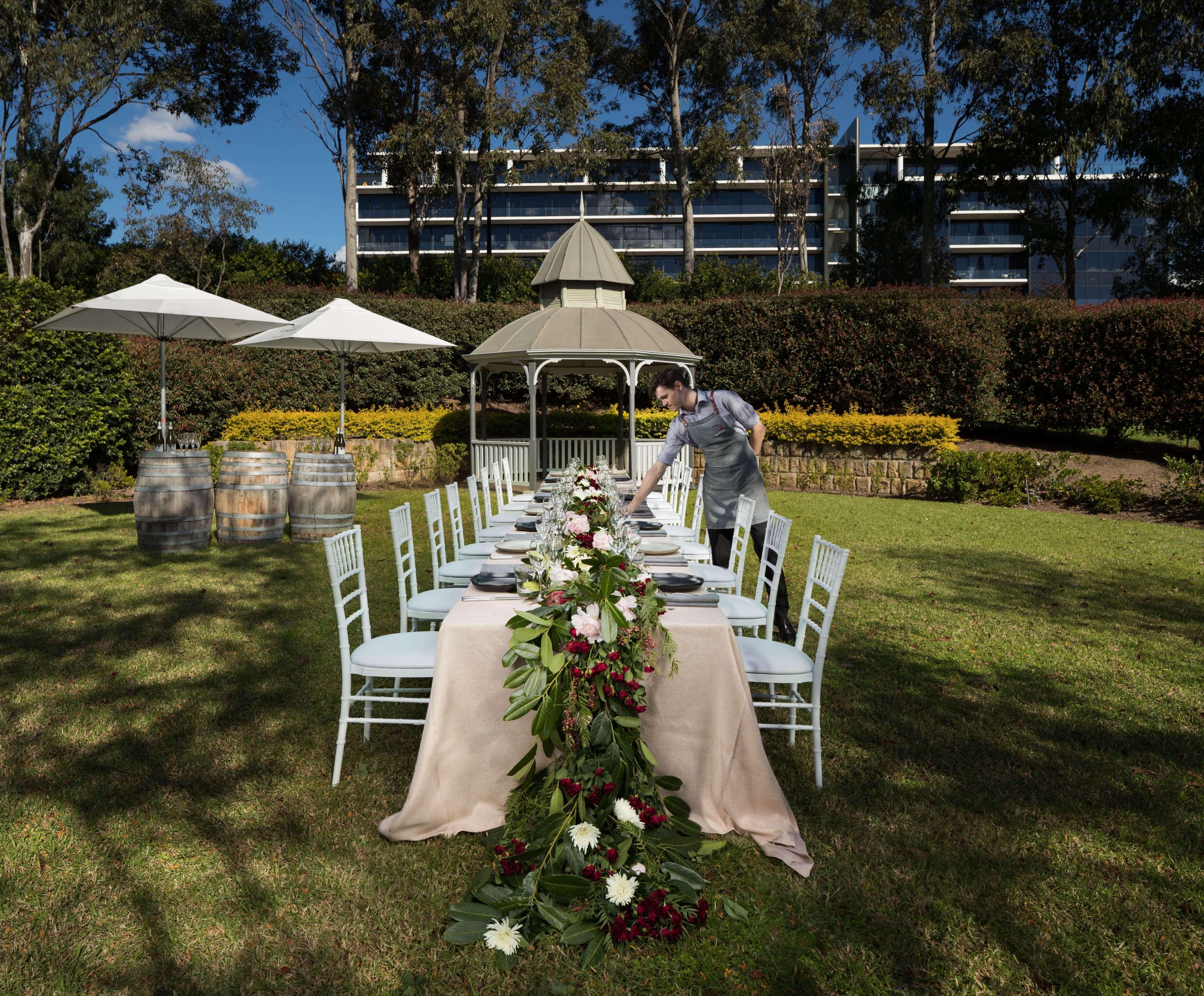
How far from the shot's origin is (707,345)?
59.8ft

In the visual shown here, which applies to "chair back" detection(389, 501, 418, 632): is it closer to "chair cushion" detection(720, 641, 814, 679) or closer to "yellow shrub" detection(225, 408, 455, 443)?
"chair cushion" detection(720, 641, 814, 679)

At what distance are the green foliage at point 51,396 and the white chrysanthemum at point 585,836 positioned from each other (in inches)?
493

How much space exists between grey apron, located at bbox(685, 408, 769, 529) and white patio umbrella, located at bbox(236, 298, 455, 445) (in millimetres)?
5603

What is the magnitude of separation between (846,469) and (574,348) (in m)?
5.73

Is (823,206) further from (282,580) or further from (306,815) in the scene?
(306,815)

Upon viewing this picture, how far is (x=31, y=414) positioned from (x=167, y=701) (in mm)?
9669

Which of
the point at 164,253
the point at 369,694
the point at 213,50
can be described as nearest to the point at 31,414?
the point at 369,694

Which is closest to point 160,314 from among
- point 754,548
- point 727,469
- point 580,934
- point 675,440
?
point 675,440

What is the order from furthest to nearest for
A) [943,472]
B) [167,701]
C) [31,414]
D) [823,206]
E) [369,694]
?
[823,206], [943,472], [31,414], [167,701], [369,694]

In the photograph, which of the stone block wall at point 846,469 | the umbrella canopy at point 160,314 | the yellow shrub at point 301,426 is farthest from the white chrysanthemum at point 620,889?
the yellow shrub at point 301,426

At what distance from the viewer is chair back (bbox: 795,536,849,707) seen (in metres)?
3.53

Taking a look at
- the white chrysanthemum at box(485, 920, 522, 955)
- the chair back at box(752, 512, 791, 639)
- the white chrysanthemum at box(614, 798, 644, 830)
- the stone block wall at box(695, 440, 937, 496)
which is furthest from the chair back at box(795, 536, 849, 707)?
the stone block wall at box(695, 440, 937, 496)

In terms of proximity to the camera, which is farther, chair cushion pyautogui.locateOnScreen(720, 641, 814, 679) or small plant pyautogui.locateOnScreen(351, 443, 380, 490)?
small plant pyautogui.locateOnScreen(351, 443, 380, 490)

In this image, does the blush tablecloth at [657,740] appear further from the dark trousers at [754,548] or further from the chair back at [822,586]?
the dark trousers at [754,548]
